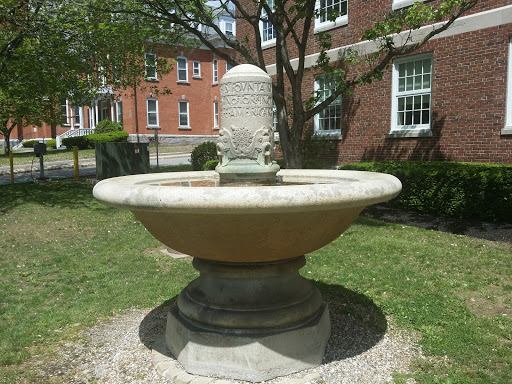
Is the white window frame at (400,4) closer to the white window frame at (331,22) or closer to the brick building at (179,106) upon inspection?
the white window frame at (331,22)

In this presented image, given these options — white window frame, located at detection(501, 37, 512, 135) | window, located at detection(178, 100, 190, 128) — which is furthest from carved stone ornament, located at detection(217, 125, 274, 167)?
window, located at detection(178, 100, 190, 128)

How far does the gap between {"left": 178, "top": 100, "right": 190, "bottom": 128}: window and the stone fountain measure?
32374 mm

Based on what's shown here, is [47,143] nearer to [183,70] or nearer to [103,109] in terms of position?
[103,109]

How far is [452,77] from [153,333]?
434 inches

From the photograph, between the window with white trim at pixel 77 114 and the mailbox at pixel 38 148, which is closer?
the mailbox at pixel 38 148

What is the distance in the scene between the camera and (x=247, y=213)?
107 inches

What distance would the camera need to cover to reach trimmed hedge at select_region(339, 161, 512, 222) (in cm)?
845

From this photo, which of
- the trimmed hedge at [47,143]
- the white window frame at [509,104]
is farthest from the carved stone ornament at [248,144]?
the trimmed hedge at [47,143]

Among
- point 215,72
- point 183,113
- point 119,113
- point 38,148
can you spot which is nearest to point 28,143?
point 119,113

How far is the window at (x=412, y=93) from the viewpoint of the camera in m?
12.8

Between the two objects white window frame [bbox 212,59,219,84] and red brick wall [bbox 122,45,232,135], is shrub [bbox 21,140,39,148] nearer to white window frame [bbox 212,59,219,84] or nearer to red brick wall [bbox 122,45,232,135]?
red brick wall [bbox 122,45,232,135]

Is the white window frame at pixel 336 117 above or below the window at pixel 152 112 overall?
below

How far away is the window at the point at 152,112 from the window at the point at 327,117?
20.8 m

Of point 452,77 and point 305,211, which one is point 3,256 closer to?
point 305,211
